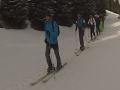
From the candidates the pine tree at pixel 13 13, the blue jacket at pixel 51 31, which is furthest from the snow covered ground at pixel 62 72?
the pine tree at pixel 13 13

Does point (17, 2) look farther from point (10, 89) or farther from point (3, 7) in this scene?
point (10, 89)

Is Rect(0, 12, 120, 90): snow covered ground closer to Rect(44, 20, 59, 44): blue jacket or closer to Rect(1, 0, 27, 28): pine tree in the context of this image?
Rect(44, 20, 59, 44): blue jacket

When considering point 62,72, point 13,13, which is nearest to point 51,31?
point 62,72

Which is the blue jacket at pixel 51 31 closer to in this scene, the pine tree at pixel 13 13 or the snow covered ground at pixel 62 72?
the snow covered ground at pixel 62 72

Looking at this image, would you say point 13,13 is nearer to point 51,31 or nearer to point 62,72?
point 62,72

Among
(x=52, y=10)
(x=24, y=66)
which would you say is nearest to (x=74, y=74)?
(x=24, y=66)

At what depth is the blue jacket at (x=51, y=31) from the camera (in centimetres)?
1300

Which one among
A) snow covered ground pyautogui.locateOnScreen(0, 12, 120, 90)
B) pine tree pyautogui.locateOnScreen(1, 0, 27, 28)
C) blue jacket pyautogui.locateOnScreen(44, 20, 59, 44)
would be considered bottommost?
pine tree pyautogui.locateOnScreen(1, 0, 27, 28)

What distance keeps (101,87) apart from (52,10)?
26.5 metres

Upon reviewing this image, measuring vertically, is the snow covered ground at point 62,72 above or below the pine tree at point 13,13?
above

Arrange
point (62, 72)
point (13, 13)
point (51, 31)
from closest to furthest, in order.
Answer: point (51, 31) → point (62, 72) → point (13, 13)

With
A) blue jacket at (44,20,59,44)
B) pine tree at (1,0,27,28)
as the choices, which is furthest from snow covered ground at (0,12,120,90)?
pine tree at (1,0,27,28)

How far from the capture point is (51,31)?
13.1 metres

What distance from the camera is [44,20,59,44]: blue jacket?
42.7 ft
